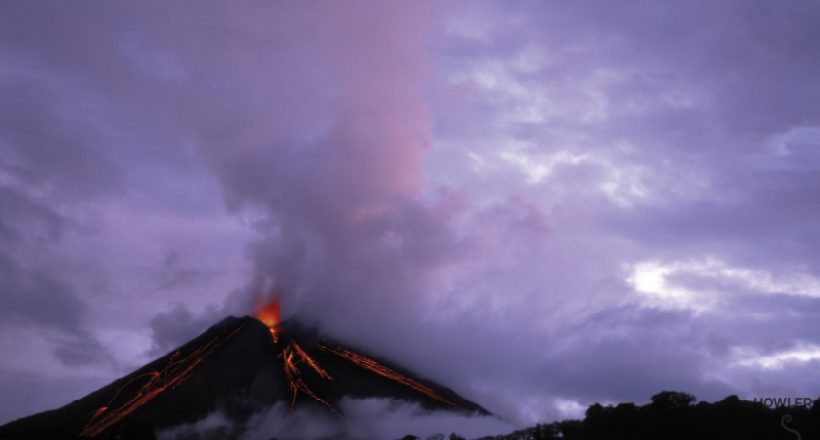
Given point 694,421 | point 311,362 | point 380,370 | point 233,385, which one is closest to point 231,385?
point 233,385

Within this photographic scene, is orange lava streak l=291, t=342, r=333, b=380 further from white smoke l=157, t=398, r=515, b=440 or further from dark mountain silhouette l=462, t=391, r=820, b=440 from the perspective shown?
dark mountain silhouette l=462, t=391, r=820, b=440

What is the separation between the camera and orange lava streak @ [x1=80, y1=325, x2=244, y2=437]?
346ft

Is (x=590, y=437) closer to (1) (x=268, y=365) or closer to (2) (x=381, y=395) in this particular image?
(2) (x=381, y=395)

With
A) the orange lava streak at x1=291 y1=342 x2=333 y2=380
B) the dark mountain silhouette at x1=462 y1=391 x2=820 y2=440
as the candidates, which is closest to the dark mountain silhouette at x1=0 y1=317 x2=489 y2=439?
the orange lava streak at x1=291 y1=342 x2=333 y2=380

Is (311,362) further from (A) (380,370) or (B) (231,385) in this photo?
(B) (231,385)

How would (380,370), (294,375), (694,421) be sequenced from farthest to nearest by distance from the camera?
(380,370)
(294,375)
(694,421)

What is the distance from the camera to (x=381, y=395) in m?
127

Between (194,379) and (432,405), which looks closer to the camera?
(194,379)

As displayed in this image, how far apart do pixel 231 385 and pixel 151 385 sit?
11338mm

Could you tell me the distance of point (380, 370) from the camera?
140125 mm

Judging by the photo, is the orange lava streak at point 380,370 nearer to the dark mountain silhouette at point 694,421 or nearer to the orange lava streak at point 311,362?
the orange lava streak at point 311,362

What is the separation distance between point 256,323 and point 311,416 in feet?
70.6

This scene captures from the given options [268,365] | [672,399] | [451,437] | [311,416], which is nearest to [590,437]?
[672,399]

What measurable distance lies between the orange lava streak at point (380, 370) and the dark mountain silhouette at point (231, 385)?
0.20m
